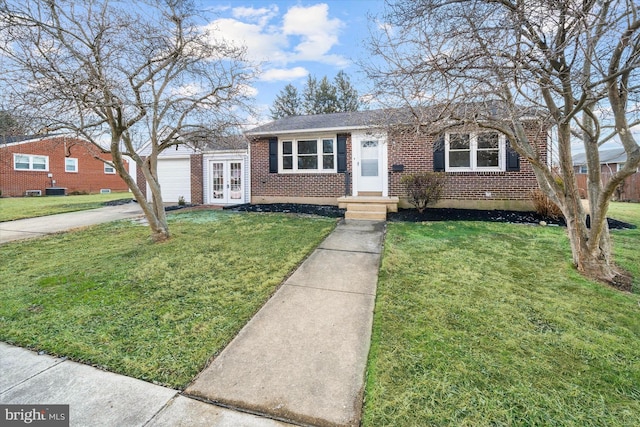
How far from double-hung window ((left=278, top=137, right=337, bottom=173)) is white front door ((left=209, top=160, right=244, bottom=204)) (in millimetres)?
2798

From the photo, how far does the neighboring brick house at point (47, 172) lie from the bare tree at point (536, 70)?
17.9 meters

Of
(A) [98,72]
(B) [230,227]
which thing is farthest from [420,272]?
(A) [98,72]

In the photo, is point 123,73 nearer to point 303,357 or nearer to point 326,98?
point 303,357

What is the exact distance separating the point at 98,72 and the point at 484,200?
396 inches

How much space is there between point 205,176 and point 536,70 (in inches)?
519

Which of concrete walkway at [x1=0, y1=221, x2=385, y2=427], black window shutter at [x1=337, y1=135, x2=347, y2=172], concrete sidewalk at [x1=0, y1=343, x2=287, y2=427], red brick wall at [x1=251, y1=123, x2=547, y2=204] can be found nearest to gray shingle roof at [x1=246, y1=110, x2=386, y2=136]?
black window shutter at [x1=337, y1=135, x2=347, y2=172]

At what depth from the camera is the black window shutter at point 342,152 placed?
1059cm

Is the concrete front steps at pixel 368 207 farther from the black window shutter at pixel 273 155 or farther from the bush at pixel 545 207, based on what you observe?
the bush at pixel 545 207

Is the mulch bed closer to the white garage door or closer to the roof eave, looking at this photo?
the roof eave

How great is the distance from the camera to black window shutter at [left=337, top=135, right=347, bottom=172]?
10.6 meters

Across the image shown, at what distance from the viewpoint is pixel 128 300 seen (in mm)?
3496

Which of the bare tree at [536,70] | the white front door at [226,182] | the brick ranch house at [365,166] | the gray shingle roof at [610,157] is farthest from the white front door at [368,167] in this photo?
the gray shingle roof at [610,157]

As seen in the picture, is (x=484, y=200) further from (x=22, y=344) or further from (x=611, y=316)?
(x=22, y=344)

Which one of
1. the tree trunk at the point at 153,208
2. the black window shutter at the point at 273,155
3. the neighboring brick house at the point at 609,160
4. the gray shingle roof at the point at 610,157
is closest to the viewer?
the tree trunk at the point at 153,208
